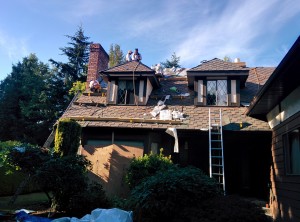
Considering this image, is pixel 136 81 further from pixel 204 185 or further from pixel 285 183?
pixel 204 185

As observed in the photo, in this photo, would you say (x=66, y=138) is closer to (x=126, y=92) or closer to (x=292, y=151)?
(x=126, y=92)

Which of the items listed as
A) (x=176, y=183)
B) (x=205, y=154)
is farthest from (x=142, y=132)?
(x=176, y=183)

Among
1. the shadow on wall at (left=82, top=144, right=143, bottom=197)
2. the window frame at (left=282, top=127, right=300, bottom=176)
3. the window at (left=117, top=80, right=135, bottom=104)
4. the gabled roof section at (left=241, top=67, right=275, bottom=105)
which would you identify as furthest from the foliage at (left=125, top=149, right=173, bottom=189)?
the gabled roof section at (left=241, top=67, right=275, bottom=105)

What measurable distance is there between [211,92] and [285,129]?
5048mm

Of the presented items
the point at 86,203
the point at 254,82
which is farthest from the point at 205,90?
the point at 86,203

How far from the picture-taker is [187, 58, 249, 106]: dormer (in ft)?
39.7

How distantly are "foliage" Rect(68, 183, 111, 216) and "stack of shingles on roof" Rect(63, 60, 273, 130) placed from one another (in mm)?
3813

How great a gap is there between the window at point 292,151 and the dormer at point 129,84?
653cm

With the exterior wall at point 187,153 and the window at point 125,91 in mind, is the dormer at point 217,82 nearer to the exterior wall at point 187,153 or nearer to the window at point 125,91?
the exterior wall at point 187,153

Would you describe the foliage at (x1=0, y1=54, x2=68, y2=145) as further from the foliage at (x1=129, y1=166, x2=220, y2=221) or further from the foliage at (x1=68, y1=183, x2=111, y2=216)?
the foliage at (x1=129, y1=166, x2=220, y2=221)

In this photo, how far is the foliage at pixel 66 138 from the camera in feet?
30.7

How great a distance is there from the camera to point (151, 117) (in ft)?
38.2

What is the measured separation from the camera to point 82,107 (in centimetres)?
1273

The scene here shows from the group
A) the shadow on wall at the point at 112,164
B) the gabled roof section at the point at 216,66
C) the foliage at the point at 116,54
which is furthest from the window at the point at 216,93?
the foliage at the point at 116,54
